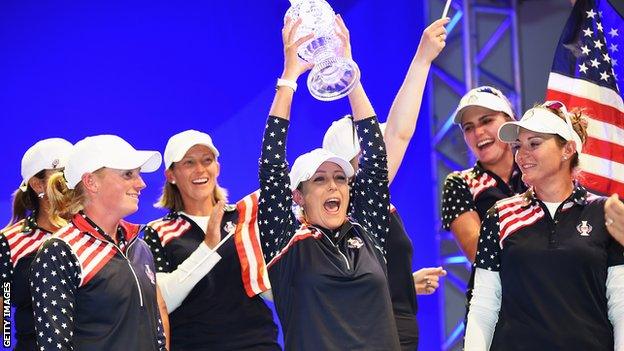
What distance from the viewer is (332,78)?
3.37m

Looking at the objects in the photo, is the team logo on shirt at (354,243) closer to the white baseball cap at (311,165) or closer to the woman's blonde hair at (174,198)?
the white baseball cap at (311,165)

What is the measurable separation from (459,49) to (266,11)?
1.47 metres

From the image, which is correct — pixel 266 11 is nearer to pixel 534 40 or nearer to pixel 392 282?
pixel 534 40

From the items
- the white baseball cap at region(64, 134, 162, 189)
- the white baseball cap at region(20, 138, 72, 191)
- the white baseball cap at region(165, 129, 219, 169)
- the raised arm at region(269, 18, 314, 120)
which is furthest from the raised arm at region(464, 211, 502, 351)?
the white baseball cap at region(20, 138, 72, 191)

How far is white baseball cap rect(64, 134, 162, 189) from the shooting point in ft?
11.9

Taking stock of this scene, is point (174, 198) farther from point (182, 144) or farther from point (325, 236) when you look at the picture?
point (325, 236)

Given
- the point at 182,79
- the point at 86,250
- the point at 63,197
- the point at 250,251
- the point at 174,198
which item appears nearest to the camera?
the point at 86,250

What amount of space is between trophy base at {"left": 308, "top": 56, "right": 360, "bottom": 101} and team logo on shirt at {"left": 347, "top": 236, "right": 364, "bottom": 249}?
524 millimetres

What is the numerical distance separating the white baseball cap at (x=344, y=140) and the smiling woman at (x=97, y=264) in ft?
2.44

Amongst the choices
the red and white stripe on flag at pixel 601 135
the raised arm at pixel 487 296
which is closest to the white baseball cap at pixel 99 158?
the raised arm at pixel 487 296

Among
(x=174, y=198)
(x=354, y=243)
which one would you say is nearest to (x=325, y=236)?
(x=354, y=243)

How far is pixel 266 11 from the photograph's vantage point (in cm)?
686

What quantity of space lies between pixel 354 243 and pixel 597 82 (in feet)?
5.16

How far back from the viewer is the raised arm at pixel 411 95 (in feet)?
12.7
